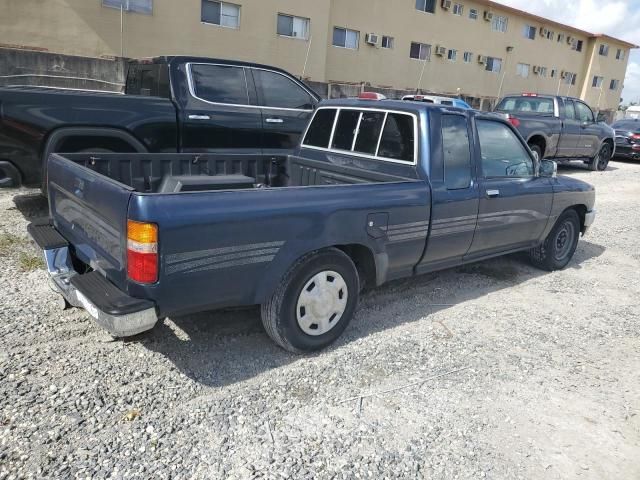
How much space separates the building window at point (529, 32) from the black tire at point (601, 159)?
1821 cm

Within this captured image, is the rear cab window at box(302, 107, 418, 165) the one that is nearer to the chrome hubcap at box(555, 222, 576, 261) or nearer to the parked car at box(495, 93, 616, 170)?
the chrome hubcap at box(555, 222, 576, 261)

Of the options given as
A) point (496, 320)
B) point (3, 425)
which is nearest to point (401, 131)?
point (496, 320)

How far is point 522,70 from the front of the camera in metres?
30.1

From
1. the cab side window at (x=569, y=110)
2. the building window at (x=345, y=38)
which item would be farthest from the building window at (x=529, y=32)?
the cab side window at (x=569, y=110)

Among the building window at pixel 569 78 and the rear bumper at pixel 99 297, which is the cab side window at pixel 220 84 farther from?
the building window at pixel 569 78

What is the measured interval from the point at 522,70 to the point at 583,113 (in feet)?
63.6

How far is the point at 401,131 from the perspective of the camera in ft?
13.2

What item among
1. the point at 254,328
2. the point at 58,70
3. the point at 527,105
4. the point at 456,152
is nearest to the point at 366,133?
the point at 456,152

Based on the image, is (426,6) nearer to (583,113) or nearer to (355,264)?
(583,113)

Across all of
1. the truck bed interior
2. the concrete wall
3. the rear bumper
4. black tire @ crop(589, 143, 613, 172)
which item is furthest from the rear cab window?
black tire @ crop(589, 143, 613, 172)

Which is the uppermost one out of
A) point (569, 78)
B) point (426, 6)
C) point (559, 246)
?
point (426, 6)

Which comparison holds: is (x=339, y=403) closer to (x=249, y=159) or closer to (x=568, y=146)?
(x=249, y=159)

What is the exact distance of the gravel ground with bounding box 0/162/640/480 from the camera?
98.8 inches

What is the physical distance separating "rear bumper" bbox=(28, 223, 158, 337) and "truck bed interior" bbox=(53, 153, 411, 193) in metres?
0.77
